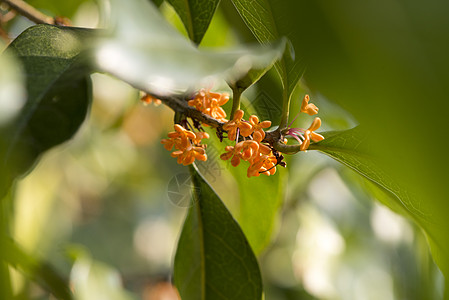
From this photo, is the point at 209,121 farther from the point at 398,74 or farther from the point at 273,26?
the point at 398,74

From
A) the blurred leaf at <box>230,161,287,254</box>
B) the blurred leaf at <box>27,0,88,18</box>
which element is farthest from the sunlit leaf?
the blurred leaf at <box>27,0,88,18</box>

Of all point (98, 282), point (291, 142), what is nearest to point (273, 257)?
point (98, 282)

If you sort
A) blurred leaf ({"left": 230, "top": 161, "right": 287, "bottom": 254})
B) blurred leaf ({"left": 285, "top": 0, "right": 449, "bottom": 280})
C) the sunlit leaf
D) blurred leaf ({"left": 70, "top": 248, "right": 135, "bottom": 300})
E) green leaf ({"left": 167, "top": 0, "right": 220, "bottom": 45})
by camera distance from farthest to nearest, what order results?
blurred leaf ({"left": 70, "top": 248, "right": 135, "bottom": 300}) < blurred leaf ({"left": 230, "top": 161, "right": 287, "bottom": 254}) < green leaf ({"left": 167, "top": 0, "right": 220, "bottom": 45}) < the sunlit leaf < blurred leaf ({"left": 285, "top": 0, "right": 449, "bottom": 280})

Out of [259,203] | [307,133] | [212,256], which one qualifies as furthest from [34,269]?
[307,133]

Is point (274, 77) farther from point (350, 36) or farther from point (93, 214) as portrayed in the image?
point (93, 214)

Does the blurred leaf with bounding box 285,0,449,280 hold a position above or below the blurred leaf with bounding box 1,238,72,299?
above

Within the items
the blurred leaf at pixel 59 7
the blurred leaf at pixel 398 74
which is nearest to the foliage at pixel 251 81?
the blurred leaf at pixel 398 74

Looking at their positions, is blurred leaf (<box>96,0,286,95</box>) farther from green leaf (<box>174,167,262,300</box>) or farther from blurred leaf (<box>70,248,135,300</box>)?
blurred leaf (<box>70,248,135,300</box>)
